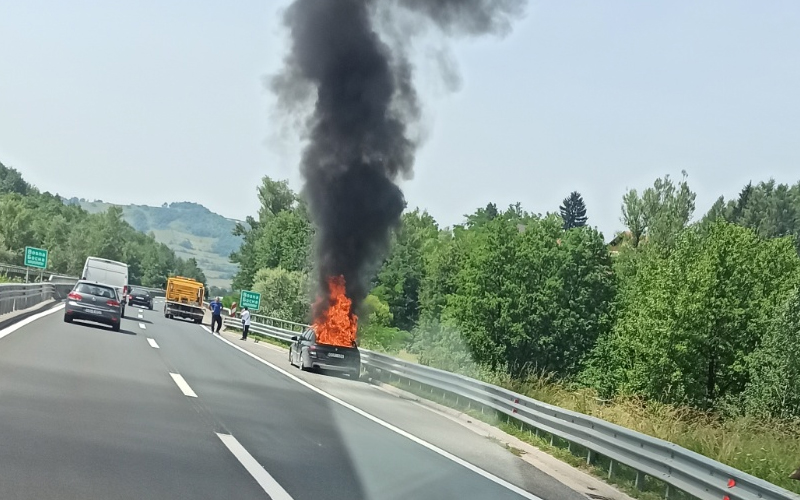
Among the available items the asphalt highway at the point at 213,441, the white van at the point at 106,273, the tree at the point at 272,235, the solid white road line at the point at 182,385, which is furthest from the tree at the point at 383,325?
the asphalt highway at the point at 213,441

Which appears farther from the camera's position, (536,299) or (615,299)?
A: (615,299)

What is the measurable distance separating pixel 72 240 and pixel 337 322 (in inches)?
4690

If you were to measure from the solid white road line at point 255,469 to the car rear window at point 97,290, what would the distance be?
19.5 meters

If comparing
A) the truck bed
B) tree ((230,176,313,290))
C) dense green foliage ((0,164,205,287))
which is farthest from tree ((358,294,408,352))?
dense green foliage ((0,164,205,287))

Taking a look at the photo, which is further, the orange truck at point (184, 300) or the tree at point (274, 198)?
the tree at point (274, 198)

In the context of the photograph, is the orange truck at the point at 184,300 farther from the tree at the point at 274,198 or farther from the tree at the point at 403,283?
the tree at the point at 274,198

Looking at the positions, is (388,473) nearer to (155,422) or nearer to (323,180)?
(155,422)

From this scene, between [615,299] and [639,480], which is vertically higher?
[615,299]

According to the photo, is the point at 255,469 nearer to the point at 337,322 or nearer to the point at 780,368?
the point at 337,322

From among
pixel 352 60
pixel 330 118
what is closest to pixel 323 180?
pixel 330 118

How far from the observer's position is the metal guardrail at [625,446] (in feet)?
28.6

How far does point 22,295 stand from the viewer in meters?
32.3

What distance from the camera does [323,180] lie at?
3198 centimetres

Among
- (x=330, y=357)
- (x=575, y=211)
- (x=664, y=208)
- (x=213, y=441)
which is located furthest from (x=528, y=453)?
(x=575, y=211)
